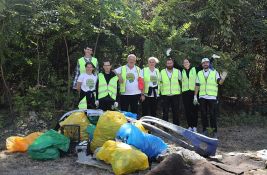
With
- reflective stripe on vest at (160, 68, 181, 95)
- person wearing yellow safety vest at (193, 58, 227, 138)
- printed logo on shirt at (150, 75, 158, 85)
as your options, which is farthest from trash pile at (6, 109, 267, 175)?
person wearing yellow safety vest at (193, 58, 227, 138)

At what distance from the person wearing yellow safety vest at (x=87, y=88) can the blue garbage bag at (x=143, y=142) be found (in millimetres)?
2602

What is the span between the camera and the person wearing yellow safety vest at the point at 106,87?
29.4 ft

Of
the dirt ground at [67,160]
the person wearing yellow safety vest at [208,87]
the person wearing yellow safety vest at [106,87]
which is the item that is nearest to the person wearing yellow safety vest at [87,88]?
the person wearing yellow safety vest at [106,87]

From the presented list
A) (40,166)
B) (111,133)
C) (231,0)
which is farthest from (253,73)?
(40,166)

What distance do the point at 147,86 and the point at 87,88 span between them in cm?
136

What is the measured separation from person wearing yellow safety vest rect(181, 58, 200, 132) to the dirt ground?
0.74m

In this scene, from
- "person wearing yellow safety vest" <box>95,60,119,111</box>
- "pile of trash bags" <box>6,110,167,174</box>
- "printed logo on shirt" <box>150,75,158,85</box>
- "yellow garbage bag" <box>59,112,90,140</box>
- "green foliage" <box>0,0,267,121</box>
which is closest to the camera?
"pile of trash bags" <box>6,110,167,174</box>

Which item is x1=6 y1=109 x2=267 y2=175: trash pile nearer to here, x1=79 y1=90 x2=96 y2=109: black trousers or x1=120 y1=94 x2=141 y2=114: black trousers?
x1=79 y1=90 x2=96 y2=109: black trousers

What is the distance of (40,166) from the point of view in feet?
22.0

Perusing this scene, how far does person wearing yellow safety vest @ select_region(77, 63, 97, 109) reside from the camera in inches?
359

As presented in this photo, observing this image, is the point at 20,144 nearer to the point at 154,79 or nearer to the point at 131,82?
the point at 131,82

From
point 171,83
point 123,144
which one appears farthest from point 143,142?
point 171,83

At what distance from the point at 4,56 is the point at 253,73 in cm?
789

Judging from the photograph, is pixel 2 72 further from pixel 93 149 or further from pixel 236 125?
pixel 236 125
